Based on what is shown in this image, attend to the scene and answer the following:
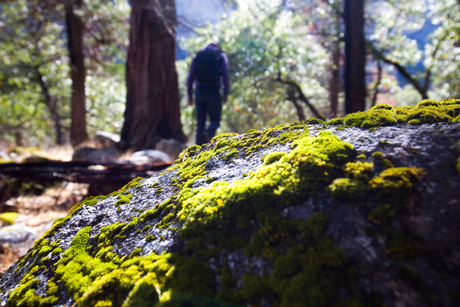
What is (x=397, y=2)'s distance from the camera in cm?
1169

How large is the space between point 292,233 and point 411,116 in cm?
118

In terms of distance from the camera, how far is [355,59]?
680 cm

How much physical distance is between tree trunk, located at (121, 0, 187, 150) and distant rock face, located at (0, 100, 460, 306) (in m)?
6.26

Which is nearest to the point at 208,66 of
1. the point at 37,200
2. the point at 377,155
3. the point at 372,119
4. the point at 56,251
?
the point at 37,200

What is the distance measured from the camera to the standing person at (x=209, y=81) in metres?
5.83

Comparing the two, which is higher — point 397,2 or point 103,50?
point 397,2

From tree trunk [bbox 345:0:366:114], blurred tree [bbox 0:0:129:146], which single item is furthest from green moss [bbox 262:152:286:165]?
blurred tree [bbox 0:0:129:146]

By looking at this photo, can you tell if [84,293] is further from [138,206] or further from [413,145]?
[413,145]

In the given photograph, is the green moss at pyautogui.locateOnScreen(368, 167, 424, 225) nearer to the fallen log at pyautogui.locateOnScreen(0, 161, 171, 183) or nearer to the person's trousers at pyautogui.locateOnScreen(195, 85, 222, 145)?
the fallen log at pyautogui.locateOnScreen(0, 161, 171, 183)

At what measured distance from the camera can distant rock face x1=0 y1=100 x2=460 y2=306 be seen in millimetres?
923

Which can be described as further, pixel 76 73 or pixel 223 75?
pixel 76 73

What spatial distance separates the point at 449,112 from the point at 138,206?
7.03 ft

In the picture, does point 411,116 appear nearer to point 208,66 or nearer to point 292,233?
point 292,233

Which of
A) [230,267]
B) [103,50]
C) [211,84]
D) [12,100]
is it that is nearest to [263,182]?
[230,267]
